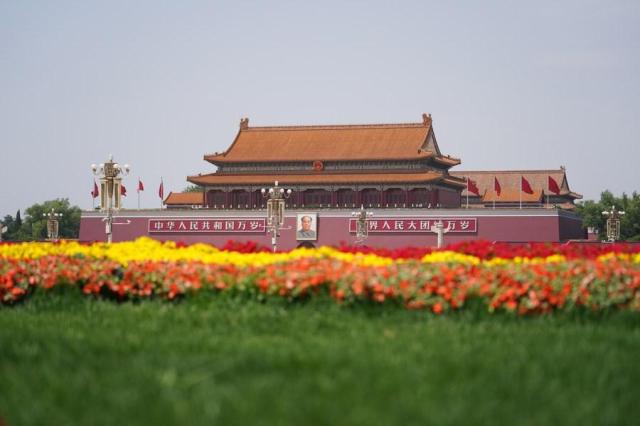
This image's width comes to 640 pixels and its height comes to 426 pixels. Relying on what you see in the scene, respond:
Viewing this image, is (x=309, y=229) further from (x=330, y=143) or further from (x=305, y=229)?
(x=330, y=143)

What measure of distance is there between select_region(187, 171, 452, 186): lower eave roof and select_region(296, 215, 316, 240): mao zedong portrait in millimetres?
2197

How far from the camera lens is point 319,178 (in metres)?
50.0

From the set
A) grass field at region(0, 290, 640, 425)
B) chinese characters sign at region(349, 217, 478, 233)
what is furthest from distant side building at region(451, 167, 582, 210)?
grass field at region(0, 290, 640, 425)

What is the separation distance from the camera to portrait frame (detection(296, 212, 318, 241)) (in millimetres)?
48781

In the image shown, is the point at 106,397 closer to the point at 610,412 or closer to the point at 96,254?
the point at 610,412

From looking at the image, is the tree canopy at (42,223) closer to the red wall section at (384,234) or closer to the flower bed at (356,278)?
the red wall section at (384,234)

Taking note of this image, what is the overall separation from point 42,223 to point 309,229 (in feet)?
85.5

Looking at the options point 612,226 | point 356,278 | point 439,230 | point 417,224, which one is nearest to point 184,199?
point 417,224

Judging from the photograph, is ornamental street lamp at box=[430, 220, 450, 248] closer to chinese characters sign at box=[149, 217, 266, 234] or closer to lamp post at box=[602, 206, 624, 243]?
lamp post at box=[602, 206, 624, 243]

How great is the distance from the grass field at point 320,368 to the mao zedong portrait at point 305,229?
40432 mm

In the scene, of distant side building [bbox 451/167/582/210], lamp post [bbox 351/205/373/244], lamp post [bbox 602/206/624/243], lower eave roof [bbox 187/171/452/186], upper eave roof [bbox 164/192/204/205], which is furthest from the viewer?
upper eave roof [bbox 164/192/204/205]

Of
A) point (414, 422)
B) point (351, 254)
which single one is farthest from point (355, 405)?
point (351, 254)

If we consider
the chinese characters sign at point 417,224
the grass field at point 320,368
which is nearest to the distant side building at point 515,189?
the chinese characters sign at point 417,224

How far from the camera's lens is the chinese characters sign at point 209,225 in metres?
49.2
